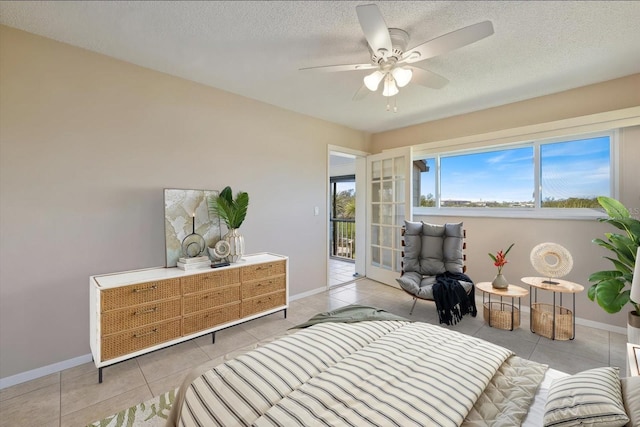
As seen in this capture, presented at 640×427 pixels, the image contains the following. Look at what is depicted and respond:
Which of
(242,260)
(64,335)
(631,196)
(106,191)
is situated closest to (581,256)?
(631,196)

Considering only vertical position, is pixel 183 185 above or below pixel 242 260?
above

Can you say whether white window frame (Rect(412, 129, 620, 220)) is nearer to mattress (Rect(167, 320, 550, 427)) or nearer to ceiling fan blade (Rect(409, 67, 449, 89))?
ceiling fan blade (Rect(409, 67, 449, 89))

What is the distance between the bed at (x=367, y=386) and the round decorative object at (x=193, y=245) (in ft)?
5.11

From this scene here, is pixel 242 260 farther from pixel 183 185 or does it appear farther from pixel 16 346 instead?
pixel 16 346

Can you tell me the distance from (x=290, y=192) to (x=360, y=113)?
1448 millimetres

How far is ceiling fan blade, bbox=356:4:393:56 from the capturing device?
1.37 m

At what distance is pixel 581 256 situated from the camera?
2.88 m

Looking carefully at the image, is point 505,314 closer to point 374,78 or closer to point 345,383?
point 345,383

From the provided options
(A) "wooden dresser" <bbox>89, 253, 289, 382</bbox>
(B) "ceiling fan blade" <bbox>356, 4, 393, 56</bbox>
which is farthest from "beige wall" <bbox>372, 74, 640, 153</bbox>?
(A) "wooden dresser" <bbox>89, 253, 289, 382</bbox>

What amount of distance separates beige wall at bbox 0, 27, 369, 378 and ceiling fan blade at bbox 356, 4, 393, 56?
191 cm

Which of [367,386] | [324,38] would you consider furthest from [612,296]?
[324,38]

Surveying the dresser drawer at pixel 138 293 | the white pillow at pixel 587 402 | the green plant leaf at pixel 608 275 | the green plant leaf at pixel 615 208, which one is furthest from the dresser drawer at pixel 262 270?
the green plant leaf at pixel 615 208

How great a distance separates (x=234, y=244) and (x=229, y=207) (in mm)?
383

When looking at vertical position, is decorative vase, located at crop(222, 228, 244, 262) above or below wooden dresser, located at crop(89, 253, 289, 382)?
above
